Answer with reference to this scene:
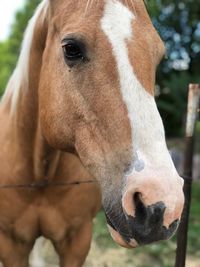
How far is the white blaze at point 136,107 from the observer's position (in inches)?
69.3

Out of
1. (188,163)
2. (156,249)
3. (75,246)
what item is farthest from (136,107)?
(156,249)

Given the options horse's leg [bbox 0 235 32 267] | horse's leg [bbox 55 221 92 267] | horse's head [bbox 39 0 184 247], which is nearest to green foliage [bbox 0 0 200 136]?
horse's leg [bbox 55 221 92 267]

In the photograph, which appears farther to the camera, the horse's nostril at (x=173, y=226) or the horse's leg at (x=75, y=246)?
the horse's leg at (x=75, y=246)

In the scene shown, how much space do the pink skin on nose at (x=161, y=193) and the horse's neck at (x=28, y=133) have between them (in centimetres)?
102

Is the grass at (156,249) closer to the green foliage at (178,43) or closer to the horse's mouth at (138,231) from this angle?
the horse's mouth at (138,231)

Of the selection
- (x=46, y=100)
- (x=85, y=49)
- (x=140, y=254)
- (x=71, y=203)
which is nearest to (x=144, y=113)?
(x=85, y=49)

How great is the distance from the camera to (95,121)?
6.59 ft

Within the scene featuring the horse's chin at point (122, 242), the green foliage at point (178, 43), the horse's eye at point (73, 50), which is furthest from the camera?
the green foliage at point (178, 43)

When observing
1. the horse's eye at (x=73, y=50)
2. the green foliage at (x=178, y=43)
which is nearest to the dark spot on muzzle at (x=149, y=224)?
the horse's eye at (x=73, y=50)

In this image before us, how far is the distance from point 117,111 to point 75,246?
52.9 inches

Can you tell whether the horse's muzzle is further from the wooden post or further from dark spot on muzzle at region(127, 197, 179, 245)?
the wooden post

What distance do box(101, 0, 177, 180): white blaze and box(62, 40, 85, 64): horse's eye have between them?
130 millimetres

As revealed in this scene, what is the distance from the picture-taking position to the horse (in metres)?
1.76

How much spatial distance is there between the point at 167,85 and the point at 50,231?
9.70m
